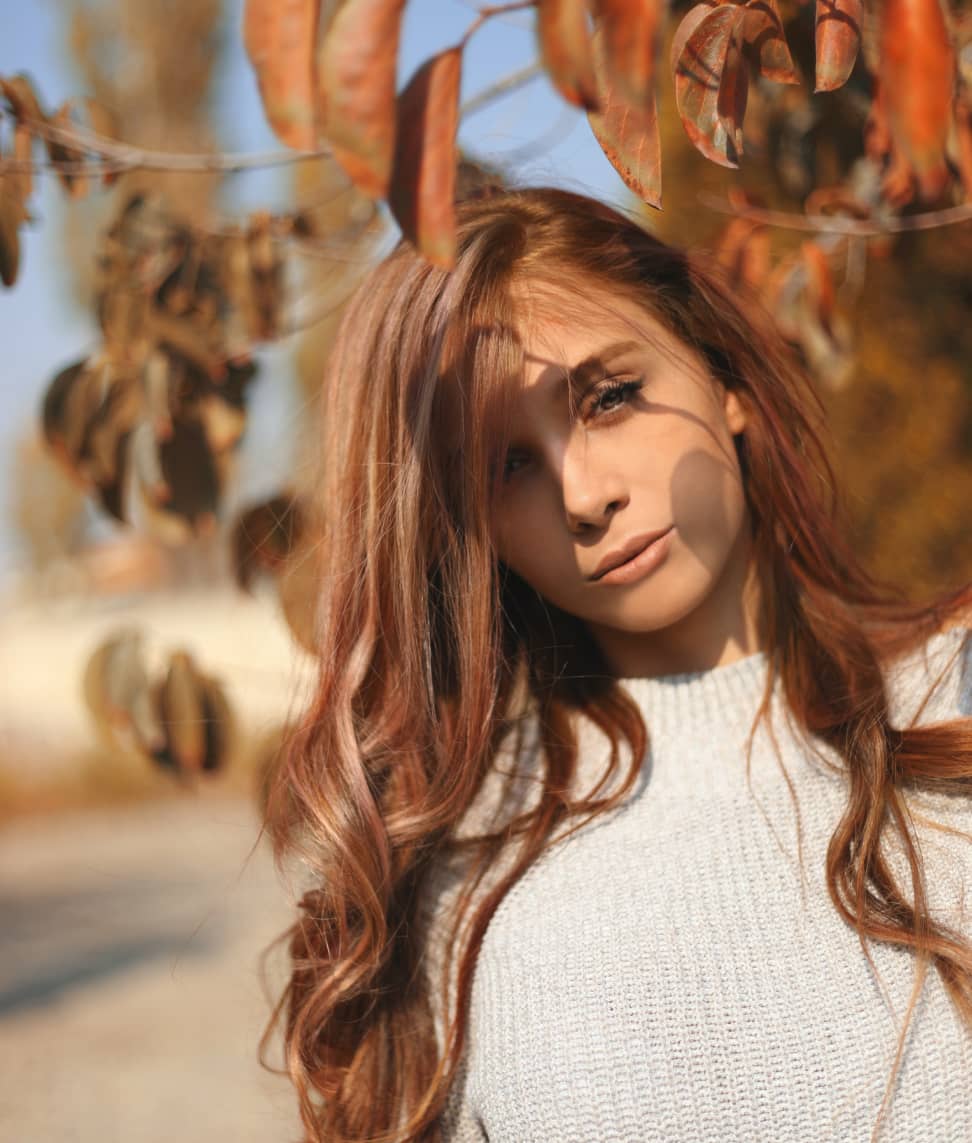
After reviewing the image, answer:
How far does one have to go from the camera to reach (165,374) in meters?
1.53

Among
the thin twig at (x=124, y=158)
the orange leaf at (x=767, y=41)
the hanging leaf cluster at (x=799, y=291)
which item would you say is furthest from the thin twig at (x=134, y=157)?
the orange leaf at (x=767, y=41)

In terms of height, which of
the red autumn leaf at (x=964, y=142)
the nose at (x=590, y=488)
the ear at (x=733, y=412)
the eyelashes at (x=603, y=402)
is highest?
the red autumn leaf at (x=964, y=142)

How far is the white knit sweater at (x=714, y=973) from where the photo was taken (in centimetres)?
109

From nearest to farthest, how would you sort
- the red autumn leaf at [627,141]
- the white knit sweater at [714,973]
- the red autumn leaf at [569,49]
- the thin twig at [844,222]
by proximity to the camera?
the red autumn leaf at [569,49] < the red autumn leaf at [627,141] < the white knit sweater at [714,973] < the thin twig at [844,222]

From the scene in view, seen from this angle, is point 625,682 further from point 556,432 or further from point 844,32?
point 844,32

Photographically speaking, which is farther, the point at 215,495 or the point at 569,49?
the point at 215,495

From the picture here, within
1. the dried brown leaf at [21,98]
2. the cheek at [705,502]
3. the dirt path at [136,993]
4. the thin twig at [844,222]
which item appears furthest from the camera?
the dirt path at [136,993]

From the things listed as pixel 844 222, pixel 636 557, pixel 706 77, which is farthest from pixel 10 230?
pixel 844 222

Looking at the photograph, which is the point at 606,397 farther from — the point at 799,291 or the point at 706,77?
the point at 799,291

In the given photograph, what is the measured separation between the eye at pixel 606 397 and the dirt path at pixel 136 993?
3.07 feet

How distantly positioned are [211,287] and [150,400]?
0.27m

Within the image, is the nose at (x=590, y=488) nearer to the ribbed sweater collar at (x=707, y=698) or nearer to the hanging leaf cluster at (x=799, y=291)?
the ribbed sweater collar at (x=707, y=698)

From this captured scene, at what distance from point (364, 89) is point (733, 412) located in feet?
3.09

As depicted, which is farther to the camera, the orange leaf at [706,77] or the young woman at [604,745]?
the young woman at [604,745]
